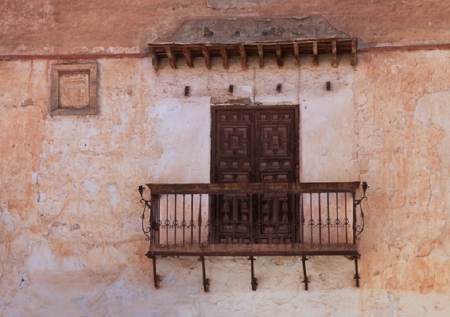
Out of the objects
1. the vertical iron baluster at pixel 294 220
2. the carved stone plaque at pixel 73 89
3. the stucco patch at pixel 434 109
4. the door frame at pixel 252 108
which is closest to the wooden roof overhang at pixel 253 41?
the door frame at pixel 252 108

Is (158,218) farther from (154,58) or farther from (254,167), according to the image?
(154,58)

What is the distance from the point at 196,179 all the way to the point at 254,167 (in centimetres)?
71

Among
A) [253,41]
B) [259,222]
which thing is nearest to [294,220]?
[259,222]

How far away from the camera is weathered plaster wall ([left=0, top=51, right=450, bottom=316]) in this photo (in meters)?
9.55

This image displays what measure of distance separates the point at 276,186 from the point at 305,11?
2.31 m

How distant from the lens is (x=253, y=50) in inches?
391

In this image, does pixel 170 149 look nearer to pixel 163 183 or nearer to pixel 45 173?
pixel 163 183

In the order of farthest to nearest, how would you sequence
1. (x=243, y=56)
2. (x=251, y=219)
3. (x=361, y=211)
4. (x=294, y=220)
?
(x=243, y=56), (x=294, y=220), (x=361, y=211), (x=251, y=219)

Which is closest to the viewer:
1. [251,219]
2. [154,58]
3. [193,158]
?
[251,219]

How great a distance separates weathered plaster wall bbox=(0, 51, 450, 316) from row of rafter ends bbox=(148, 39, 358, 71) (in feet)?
0.53

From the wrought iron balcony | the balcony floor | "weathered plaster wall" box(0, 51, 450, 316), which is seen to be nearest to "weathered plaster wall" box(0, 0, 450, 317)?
"weathered plaster wall" box(0, 51, 450, 316)

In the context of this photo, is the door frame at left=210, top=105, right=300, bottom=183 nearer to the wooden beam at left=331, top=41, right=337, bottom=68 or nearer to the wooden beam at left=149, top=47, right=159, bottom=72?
the wooden beam at left=331, top=41, right=337, bottom=68

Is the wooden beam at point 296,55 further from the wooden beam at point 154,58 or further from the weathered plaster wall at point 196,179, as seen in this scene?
the wooden beam at point 154,58

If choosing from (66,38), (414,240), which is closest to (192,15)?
(66,38)
